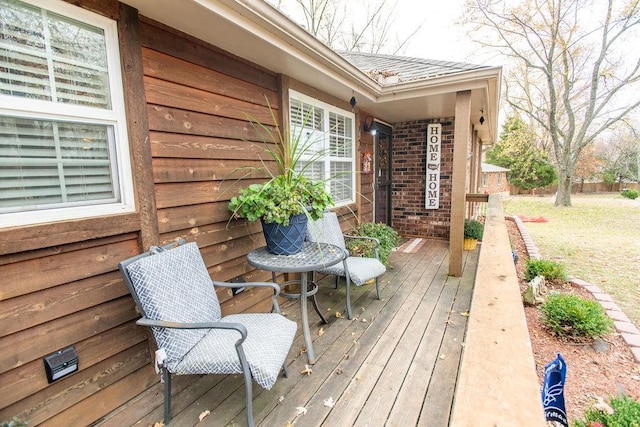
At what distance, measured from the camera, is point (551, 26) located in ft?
35.4

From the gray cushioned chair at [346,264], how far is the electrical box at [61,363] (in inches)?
64.5

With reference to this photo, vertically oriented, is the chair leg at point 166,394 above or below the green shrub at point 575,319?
above

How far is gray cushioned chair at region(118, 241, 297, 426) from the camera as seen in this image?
1448 mm

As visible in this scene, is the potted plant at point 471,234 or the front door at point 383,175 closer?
the potted plant at point 471,234

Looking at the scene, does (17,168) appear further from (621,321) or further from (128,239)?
(621,321)

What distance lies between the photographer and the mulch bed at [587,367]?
214cm

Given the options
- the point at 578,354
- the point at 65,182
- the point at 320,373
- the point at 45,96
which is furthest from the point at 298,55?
the point at 578,354

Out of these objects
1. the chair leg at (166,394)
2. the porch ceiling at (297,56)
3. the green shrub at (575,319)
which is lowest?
the green shrub at (575,319)

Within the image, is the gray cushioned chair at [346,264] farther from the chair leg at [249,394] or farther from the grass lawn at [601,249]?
the grass lawn at [601,249]

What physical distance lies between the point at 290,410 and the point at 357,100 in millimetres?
3538

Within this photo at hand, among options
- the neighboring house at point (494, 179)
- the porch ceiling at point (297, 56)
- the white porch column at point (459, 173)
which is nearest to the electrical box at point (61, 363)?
the porch ceiling at point (297, 56)

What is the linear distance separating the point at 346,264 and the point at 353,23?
11.3 meters

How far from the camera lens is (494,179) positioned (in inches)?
738

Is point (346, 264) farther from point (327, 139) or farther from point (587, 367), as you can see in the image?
point (587, 367)
